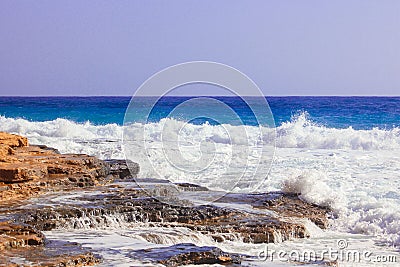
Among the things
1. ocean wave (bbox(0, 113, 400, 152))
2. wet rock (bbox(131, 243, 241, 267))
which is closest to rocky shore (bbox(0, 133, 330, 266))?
wet rock (bbox(131, 243, 241, 267))

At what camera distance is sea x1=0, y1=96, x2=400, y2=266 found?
350 inches

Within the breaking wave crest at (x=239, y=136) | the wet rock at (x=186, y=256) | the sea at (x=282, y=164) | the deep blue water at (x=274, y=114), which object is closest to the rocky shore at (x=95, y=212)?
the wet rock at (x=186, y=256)

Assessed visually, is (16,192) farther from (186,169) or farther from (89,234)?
(186,169)

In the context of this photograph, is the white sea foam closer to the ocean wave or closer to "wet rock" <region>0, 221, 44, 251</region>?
the ocean wave

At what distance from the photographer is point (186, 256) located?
23.1 feet

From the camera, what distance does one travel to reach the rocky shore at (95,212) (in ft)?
23.1

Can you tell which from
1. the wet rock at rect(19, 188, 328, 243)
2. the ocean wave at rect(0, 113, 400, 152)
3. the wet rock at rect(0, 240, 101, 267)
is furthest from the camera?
the ocean wave at rect(0, 113, 400, 152)

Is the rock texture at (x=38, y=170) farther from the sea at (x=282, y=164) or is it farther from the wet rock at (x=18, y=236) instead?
the wet rock at (x=18, y=236)

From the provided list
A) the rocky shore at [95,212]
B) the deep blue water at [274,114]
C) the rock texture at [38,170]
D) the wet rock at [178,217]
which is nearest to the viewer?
the rocky shore at [95,212]

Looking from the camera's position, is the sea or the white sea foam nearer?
the sea

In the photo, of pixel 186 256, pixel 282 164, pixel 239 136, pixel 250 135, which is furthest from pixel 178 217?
pixel 239 136

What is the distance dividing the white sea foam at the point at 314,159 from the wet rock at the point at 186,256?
4.01 m

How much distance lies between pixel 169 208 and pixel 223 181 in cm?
554

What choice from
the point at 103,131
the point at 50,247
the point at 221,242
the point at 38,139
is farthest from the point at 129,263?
the point at 103,131
